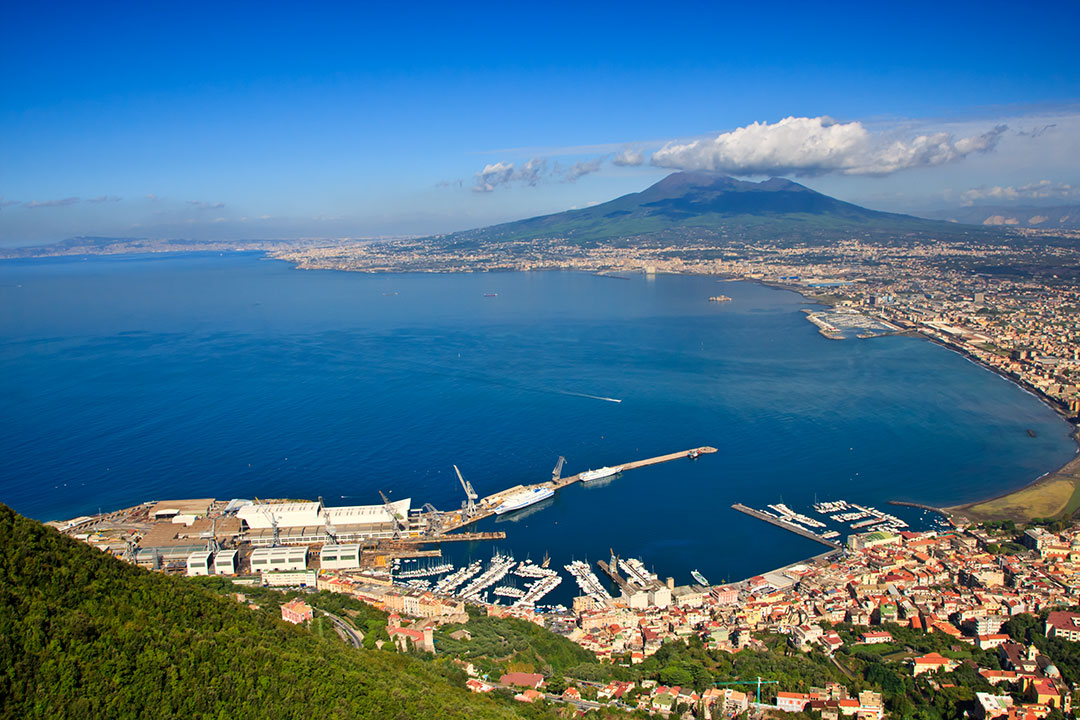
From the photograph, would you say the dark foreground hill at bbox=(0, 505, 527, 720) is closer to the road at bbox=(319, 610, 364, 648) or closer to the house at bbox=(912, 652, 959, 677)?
the road at bbox=(319, 610, 364, 648)

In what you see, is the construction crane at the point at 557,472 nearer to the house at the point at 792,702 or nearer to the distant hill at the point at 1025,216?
the house at the point at 792,702

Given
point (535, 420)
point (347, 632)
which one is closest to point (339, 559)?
point (347, 632)

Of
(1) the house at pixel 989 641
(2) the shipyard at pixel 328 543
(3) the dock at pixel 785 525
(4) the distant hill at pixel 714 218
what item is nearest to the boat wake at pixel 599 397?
(2) the shipyard at pixel 328 543

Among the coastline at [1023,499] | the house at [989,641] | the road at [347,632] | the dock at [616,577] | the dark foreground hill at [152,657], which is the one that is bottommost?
the house at [989,641]

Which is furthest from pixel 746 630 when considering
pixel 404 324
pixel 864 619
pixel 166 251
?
pixel 166 251

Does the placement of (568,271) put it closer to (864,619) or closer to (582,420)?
(582,420)

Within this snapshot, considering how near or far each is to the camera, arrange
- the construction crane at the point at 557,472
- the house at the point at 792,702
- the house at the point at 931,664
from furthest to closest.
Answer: the construction crane at the point at 557,472 < the house at the point at 931,664 < the house at the point at 792,702

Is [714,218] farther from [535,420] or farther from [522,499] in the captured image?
[522,499]

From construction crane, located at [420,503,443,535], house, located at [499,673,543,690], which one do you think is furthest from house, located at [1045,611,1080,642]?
construction crane, located at [420,503,443,535]
